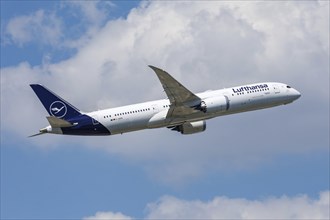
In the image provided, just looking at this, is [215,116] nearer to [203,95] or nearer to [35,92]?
[203,95]

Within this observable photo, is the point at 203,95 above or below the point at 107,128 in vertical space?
above

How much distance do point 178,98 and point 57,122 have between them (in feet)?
54.2

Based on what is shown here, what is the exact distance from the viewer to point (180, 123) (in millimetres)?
100500

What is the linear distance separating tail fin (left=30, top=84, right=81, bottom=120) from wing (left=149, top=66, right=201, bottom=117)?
12917 millimetres

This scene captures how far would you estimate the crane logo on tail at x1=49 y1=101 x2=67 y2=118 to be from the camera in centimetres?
9788

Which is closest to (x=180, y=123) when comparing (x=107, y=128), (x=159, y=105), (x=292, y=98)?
(x=159, y=105)

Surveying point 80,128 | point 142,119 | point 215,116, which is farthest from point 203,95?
point 80,128

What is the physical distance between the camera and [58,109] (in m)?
98.2

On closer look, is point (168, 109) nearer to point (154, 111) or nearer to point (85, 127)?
point (154, 111)

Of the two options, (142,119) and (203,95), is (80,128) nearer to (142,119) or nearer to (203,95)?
(142,119)

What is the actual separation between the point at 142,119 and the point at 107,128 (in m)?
4.92

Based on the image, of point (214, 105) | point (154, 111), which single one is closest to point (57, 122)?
point (154, 111)

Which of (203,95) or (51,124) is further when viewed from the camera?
(203,95)

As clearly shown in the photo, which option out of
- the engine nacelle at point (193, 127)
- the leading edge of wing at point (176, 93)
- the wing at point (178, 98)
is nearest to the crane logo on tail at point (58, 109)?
the wing at point (178, 98)
